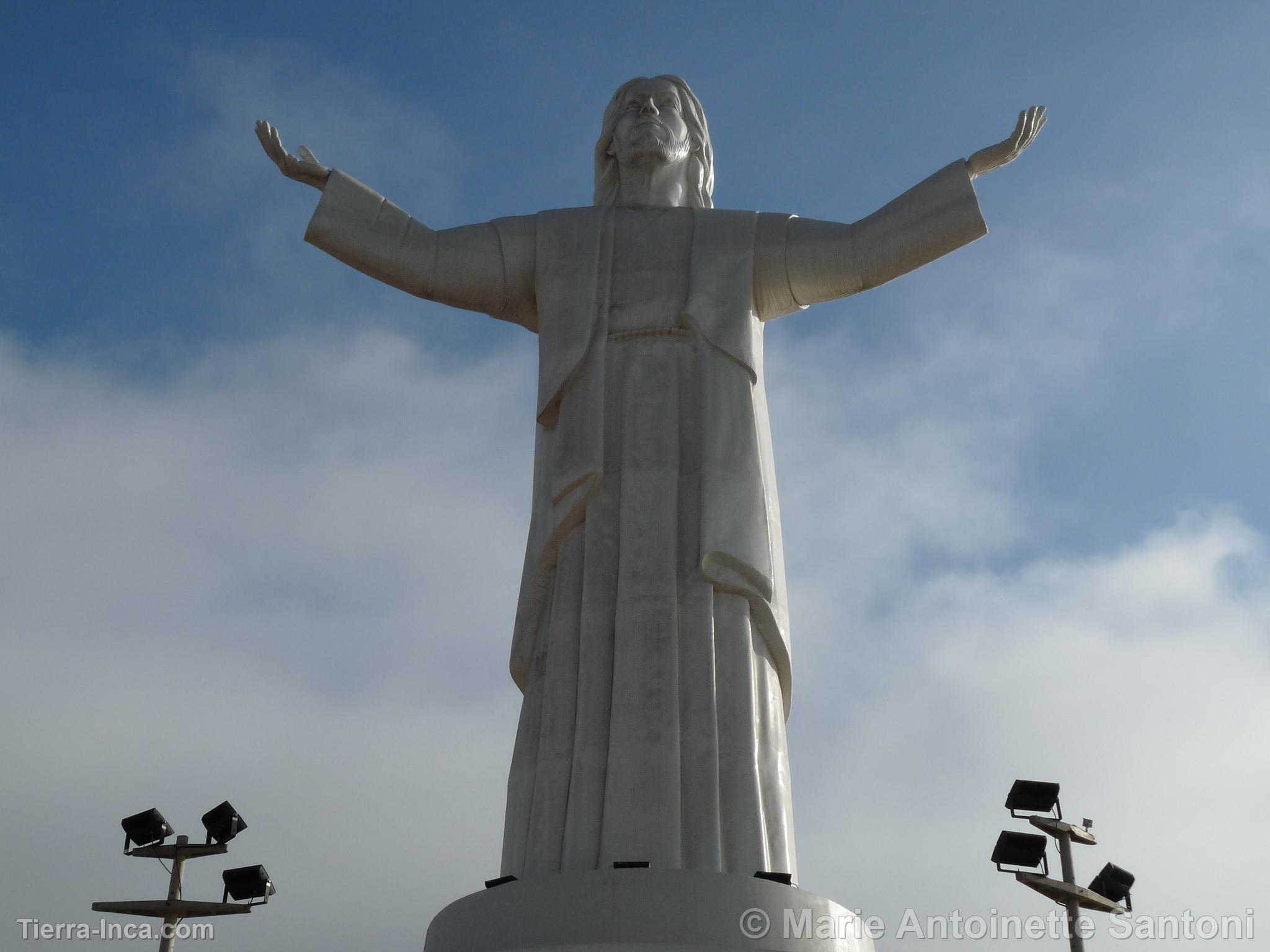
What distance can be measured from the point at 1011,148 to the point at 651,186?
239cm

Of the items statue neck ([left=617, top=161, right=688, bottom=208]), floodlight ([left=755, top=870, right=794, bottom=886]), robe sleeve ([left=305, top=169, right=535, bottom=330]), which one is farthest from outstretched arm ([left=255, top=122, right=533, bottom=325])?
floodlight ([left=755, top=870, right=794, bottom=886])

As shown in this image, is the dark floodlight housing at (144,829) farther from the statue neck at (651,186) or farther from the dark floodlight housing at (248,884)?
the statue neck at (651,186)

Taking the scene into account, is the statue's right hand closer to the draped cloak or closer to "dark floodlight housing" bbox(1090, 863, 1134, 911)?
the draped cloak

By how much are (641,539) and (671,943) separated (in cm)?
247

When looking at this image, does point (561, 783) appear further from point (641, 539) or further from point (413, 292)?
point (413, 292)

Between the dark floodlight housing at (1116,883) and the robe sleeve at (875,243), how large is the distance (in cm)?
462

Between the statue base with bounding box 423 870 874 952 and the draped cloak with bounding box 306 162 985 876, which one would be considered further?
the draped cloak with bounding box 306 162 985 876

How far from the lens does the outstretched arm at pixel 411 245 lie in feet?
31.7

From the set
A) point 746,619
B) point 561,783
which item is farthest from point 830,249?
point 561,783

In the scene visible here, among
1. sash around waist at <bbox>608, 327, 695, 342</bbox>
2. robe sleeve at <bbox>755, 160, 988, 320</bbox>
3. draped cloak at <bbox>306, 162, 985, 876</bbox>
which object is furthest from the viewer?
robe sleeve at <bbox>755, 160, 988, 320</bbox>

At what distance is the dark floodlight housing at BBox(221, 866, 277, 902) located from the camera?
387 inches

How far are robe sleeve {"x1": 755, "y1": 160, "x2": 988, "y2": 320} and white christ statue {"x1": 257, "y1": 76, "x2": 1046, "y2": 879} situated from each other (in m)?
0.01

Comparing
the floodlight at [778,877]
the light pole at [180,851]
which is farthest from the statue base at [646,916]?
the light pole at [180,851]

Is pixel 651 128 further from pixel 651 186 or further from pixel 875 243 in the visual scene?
pixel 875 243
